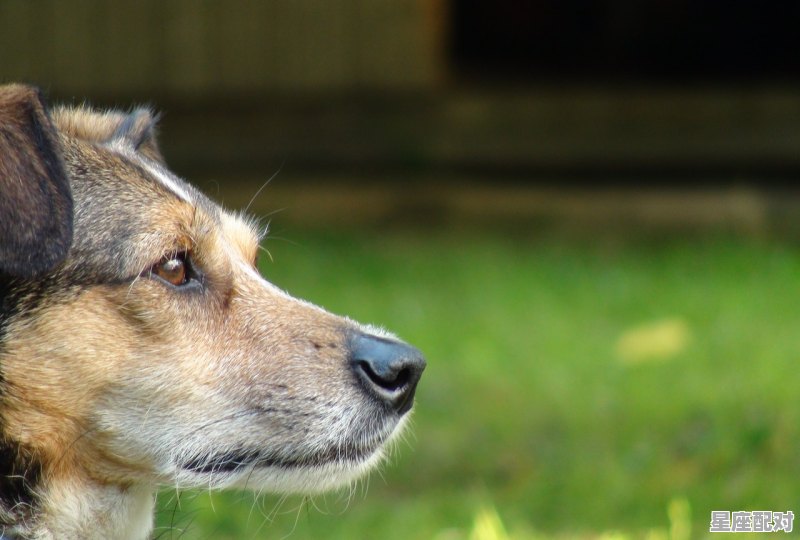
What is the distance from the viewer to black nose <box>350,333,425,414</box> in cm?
379

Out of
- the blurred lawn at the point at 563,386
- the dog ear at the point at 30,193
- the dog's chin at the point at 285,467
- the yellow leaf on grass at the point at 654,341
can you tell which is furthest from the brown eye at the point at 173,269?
the yellow leaf on grass at the point at 654,341

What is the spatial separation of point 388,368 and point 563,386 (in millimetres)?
3763

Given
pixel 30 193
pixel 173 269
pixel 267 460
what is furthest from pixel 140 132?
pixel 267 460

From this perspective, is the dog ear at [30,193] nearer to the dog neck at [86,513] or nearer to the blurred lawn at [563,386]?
the dog neck at [86,513]

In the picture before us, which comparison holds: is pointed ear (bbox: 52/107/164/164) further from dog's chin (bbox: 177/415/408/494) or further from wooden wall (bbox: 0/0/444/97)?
wooden wall (bbox: 0/0/444/97)

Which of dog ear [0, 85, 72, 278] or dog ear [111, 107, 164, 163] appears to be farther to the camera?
dog ear [111, 107, 164, 163]

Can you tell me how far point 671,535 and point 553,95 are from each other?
8131mm

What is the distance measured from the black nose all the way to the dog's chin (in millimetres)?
117

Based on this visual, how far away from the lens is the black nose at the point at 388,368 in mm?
3785

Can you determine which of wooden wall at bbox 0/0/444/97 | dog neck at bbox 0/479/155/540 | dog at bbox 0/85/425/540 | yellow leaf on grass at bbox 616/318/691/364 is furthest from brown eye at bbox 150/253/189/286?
wooden wall at bbox 0/0/444/97

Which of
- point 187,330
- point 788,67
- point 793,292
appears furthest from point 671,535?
point 788,67

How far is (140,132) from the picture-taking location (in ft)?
14.8

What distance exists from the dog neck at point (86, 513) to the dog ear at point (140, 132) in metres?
1.27

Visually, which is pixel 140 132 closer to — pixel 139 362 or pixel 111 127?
pixel 111 127
